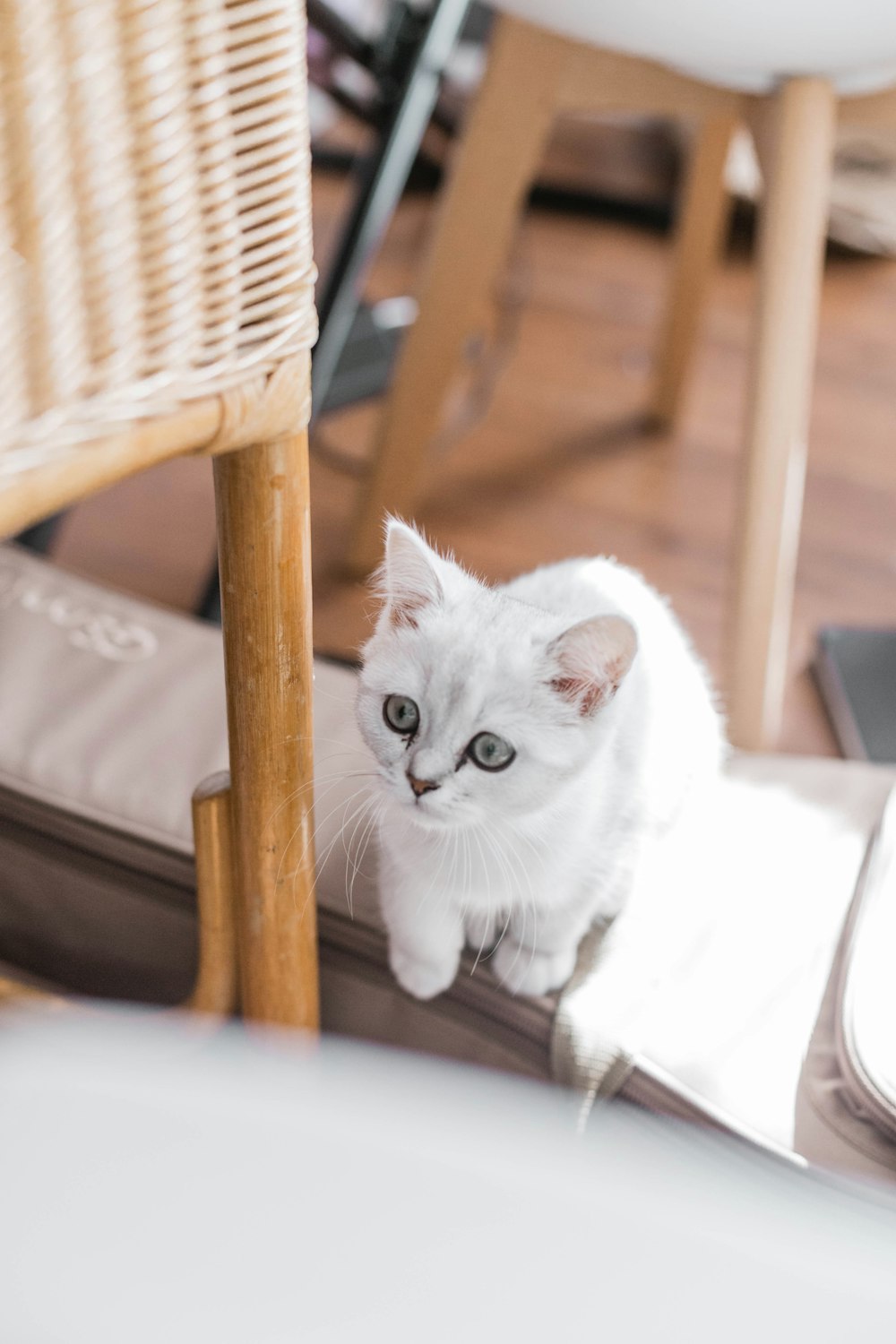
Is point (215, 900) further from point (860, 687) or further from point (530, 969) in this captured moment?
point (860, 687)

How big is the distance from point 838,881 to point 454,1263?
48 cm

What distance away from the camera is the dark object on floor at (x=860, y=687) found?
104cm

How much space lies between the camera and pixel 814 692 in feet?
3.63

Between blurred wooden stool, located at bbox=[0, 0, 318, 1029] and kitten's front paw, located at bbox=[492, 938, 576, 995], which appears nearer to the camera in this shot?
blurred wooden stool, located at bbox=[0, 0, 318, 1029]

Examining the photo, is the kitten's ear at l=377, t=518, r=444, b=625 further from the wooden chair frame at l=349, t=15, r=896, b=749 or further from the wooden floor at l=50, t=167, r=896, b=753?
the wooden floor at l=50, t=167, r=896, b=753

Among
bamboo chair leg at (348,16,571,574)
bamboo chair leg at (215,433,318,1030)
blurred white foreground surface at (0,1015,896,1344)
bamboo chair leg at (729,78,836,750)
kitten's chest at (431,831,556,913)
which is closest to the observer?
blurred white foreground surface at (0,1015,896,1344)

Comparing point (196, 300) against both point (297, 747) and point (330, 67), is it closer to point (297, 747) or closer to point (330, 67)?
point (297, 747)

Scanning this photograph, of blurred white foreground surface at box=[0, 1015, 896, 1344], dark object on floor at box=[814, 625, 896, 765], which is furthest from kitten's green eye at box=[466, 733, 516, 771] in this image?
dark object on floor at box=[814, 625, 896, 765]

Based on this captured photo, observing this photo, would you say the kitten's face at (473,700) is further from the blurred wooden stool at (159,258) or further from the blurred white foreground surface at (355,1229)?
the blurred white foreground surface at (355,1229)

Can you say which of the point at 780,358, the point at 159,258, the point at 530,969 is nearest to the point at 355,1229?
the point at 159,258

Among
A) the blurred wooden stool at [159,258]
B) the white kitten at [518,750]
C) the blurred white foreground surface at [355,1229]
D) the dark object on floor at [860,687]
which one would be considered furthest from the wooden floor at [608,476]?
the blurred white foreground surface at [355,1229]

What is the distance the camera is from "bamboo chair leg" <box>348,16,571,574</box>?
944 millimetres

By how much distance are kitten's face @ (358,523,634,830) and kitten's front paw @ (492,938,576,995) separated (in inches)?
4.1

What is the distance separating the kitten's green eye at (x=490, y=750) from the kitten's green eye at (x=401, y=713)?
3 cm
